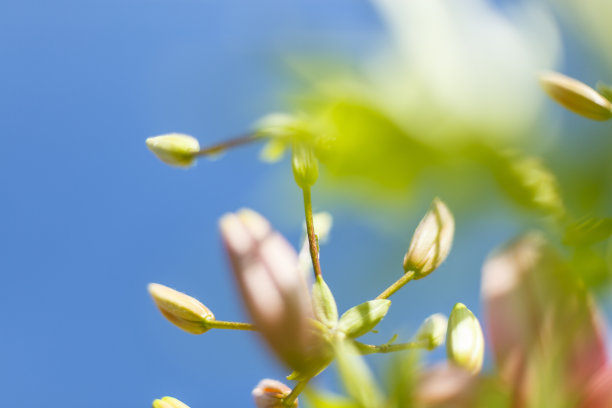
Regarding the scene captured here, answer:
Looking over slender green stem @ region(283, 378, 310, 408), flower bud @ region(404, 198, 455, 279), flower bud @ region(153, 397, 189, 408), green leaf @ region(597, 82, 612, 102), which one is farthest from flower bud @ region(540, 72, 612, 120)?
flower bud @ region(153, 397, 189, 408)

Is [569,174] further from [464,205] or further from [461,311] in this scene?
[461,311]

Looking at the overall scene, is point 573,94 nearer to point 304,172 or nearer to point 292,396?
point 304,172

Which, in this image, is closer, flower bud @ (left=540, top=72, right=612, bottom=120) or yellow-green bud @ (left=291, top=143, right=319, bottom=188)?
flower bud @ (left=540, top=72, right=612, bottom=120)

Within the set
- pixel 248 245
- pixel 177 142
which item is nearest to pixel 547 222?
pixel 248 245

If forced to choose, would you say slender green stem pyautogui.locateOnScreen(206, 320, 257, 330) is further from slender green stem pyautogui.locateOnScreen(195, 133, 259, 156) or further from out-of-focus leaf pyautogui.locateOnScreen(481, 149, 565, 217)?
out-of-focus leaf pyautogui.locateOnScreen(481, 149, 565, 217)

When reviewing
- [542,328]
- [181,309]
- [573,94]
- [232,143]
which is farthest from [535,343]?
[181,309]

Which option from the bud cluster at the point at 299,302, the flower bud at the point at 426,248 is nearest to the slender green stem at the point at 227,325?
the bud cluster at the point at 299,302

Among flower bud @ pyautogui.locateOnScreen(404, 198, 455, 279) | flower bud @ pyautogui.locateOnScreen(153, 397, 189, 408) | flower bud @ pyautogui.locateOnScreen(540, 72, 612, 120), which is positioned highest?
flower bud @ pyautogui.locateOnScreen(404, 198, 455, 279)
